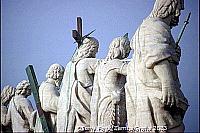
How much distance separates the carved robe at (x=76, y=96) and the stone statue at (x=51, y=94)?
0.96 ft

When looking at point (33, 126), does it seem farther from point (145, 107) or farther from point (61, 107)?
point (145, 107)

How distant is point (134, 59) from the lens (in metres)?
5.66

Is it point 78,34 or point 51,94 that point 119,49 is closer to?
point 78,34

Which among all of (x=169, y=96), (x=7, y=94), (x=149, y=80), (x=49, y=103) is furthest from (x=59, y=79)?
(x=169, y=96)

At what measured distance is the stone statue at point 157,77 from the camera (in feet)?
17.2

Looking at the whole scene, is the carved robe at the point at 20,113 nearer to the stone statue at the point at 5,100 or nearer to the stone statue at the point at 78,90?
the stone statue at the point at 5,100

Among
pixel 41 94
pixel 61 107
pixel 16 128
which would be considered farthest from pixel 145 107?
pixel 16 128

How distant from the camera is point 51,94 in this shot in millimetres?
7461

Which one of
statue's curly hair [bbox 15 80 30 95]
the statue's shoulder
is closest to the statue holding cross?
the statue's shoulder

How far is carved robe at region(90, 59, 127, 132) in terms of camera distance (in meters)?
6.27

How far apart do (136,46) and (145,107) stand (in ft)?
2.57

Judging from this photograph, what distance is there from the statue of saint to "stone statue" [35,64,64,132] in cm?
50

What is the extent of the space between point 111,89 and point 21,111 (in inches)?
89.7

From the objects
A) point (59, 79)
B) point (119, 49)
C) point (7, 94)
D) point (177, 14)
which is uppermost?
point (177, 14)
